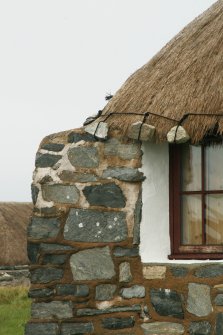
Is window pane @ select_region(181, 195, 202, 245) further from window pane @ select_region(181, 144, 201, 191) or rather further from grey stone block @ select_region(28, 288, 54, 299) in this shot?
grey stone block @ select_region(28, 288, 54, 299)

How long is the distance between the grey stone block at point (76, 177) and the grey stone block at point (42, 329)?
124 centimetres

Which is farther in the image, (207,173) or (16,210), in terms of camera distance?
(16,210)

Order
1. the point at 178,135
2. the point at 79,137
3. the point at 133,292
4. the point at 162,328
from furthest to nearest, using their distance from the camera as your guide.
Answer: the point at 79,137 → the point at 133,292 → the point at 162,328 → the point at 178,135

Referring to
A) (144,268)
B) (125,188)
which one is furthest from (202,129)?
(144,268)

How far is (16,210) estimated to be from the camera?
22156 mm

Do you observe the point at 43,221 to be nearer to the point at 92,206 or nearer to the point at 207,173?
the point at 92,206

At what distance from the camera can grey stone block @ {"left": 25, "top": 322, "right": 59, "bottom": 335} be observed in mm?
6426

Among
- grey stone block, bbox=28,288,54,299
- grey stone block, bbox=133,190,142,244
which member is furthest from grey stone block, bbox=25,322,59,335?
grey stone block, bbox=133,190,142,244

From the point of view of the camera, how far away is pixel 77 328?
6.35m

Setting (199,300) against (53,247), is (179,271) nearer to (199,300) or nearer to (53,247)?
(199,300)

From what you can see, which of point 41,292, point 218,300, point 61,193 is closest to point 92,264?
point 41,292

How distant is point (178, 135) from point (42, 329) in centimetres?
204

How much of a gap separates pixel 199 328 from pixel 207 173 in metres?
1.27

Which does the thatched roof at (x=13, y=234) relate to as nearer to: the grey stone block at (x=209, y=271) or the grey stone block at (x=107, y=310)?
the grey stone block at (x=107, y=310)
